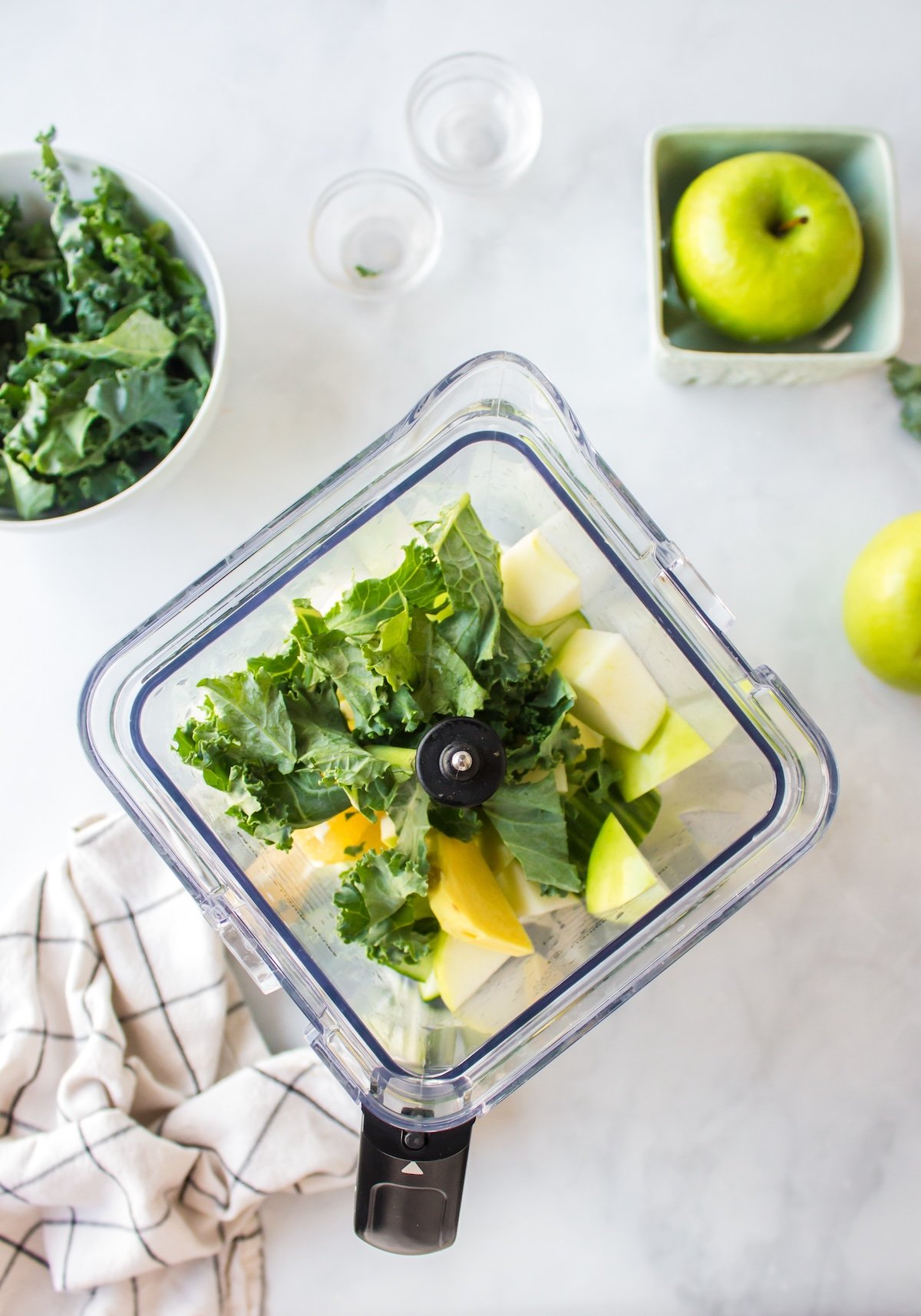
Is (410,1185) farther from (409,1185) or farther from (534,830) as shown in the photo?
(534,830)

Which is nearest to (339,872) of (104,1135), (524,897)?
(524,897)

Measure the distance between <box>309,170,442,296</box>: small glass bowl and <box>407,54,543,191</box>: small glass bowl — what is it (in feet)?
0.14

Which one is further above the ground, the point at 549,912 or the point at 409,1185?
the point at 549,912

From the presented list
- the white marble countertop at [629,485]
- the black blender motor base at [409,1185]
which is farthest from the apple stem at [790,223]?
the black blender motor base at [409,1185]

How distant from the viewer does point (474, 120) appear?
1081mm

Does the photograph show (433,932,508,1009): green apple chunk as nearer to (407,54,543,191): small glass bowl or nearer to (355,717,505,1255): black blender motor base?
(355,717,505,1255): black blender motor base

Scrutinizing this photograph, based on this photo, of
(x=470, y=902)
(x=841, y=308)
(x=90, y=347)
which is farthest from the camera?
(x=841, y=308)

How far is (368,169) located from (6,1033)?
0.91 meters

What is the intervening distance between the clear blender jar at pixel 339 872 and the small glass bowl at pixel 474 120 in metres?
0.35

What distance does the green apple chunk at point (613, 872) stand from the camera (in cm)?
73

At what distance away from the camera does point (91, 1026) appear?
973 millimetres

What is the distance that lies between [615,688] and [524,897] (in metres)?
0.17

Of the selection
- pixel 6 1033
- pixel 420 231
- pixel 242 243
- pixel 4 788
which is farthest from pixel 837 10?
pixel 6 1033

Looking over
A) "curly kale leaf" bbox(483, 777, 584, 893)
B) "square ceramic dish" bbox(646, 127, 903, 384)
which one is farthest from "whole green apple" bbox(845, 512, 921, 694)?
"curly kale leaf" bbox(483, 777, 584, 893)
